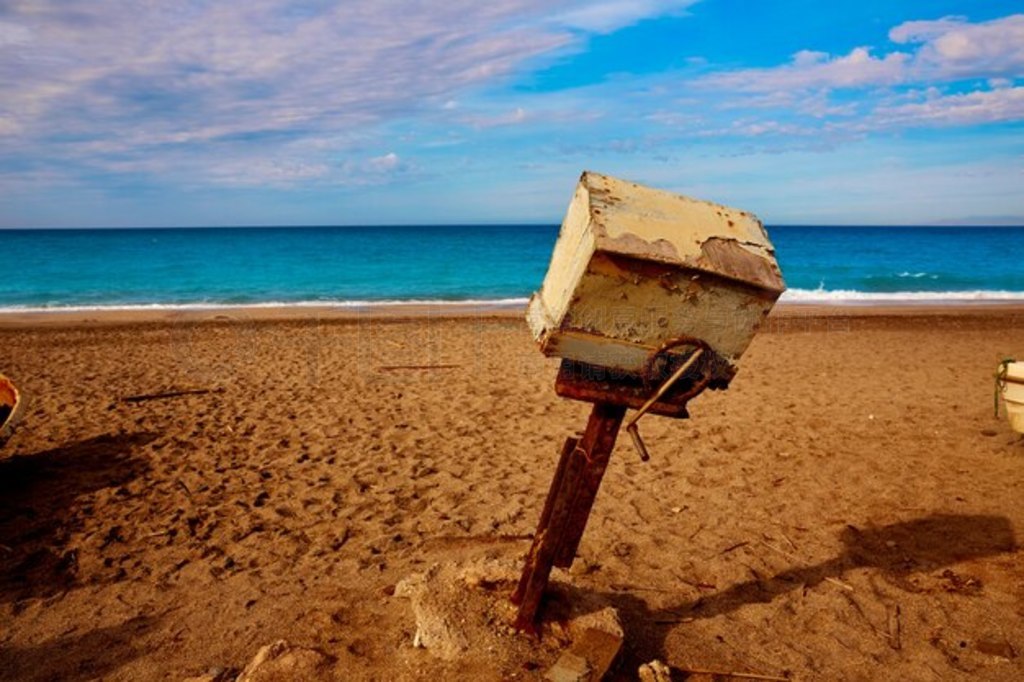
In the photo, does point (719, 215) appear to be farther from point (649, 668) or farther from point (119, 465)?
point (119, 465)

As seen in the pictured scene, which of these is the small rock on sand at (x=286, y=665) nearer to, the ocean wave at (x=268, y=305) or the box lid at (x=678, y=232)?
the box lid at (x=678, y=232)

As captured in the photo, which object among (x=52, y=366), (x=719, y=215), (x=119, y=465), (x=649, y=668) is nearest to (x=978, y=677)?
(x=649, y=668)

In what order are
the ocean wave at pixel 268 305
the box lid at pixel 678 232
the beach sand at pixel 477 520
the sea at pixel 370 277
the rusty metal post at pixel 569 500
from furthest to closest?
the sea at pixel 370 277 → the ocean wave at pixel 268 305 → the beach sand at pixel 477 520 → the rusty metal post at pixel 569 500 → the box lid at pixel 678 232

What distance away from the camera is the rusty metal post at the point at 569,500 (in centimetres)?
300

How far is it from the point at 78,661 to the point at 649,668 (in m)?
3.07

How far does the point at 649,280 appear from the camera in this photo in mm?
2457

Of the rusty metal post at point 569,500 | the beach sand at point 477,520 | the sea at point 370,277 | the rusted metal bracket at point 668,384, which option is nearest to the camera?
the rusted metal bracket at point 668,384

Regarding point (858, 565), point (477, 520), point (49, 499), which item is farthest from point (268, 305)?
point (858, 565)

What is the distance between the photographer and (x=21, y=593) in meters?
4.35

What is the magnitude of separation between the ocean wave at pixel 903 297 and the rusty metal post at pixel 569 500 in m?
21.8

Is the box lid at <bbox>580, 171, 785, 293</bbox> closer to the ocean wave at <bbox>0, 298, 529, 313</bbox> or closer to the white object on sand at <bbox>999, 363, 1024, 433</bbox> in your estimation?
the white object on sand at <bbox>999, 363, 1024, 433</bbox>

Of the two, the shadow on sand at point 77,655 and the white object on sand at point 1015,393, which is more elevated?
the white object on sand at point 1015,393

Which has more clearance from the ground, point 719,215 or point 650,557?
point 719,215

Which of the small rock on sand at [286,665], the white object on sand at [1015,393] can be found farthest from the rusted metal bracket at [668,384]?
the white object on sand at [1015,393]
